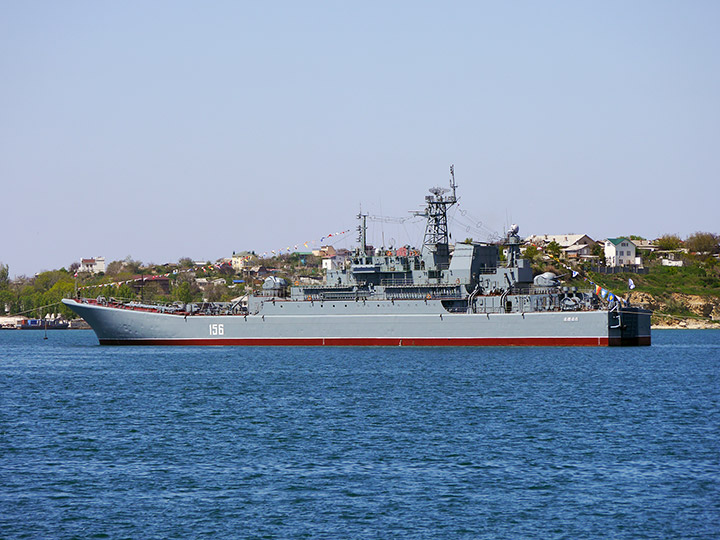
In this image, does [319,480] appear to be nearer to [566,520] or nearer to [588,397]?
[566,520]

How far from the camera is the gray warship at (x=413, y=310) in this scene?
A: 56500 mm

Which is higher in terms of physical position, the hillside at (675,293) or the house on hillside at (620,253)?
the house on hillside at (620,253)

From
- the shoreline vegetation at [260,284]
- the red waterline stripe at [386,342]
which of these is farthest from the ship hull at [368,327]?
the shoreline vegetation at [260,284]

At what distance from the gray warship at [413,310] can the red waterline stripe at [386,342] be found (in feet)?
0.23

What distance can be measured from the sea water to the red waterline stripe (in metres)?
11.0

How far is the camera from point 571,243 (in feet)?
486

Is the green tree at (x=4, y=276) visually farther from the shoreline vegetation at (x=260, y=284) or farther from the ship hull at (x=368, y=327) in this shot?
the ship hull at (x=368, y=327)

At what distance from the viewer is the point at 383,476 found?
68.3 feet

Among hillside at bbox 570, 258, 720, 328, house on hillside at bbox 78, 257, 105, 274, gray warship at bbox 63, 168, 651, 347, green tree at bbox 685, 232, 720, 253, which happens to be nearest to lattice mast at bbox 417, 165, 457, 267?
gray warship at bbox 63, 168, 651, 347

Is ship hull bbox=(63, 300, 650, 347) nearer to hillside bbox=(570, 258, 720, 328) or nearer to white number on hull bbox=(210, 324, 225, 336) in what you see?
white number on hull bbox=(210, 324, 225, 336)

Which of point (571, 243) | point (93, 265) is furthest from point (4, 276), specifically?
point (571, 243)

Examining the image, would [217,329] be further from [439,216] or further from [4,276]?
[4,276]

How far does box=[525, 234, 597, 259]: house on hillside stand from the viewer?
→ 468 ft

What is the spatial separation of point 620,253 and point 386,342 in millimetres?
88256
